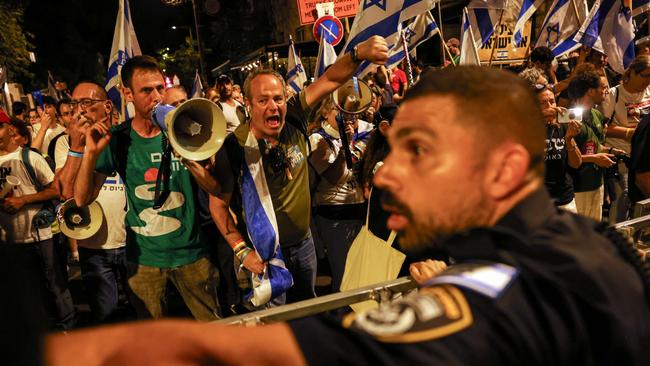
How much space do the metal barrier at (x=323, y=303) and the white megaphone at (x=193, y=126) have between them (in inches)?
51.8

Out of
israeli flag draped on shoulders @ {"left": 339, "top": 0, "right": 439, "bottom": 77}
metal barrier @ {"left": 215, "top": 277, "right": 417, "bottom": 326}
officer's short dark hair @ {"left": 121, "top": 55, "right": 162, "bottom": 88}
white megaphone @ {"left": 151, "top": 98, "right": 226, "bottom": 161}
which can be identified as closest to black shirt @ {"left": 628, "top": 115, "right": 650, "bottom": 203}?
israeli flag draped on shoulders @ {"left": 339, "top": 0, "right": 439, "bottom": 77}

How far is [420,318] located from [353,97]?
3486 mm

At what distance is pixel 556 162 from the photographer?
4168 millimetres

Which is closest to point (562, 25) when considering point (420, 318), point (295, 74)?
point (295, 74)

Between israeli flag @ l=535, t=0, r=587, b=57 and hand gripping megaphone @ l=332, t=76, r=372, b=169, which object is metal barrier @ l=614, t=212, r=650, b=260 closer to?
hand gripping megaphone @ l=332, t=76, r=372, b=169

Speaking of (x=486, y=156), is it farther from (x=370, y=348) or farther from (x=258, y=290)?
(x=258, y=290)

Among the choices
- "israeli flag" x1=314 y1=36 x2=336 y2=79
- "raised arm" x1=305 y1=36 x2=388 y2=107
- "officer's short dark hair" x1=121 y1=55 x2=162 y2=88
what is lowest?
"raised arm" x1=305 y1=36 x2=388 y2=107

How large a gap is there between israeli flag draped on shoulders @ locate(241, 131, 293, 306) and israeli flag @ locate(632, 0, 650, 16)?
287 inches

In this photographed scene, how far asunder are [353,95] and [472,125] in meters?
3.29

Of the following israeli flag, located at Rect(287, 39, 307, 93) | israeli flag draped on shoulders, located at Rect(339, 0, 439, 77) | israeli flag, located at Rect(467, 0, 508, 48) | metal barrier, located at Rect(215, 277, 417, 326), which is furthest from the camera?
israeli flag, located at Rect(287, 39, 307, 93)

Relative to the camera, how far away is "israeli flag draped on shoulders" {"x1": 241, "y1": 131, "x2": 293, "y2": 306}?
3080mm

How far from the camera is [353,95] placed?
4148 millimetres

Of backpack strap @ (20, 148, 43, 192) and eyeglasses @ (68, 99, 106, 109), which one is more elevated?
eyeglasses @ (68, 99, 106, 109)

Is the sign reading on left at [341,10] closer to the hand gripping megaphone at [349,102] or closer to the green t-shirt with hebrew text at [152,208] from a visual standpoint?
the hand gripping megaphone at [349,102]
